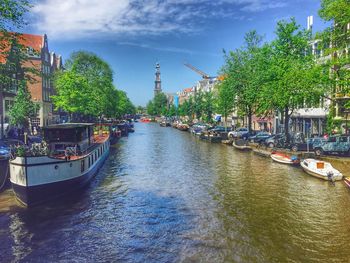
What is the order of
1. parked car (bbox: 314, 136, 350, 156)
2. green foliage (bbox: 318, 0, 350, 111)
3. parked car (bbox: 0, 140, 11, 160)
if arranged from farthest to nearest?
parked car (bbox: 314, 136, 350, 156), green foliage (bbox: 318, 0, 350, 111), parked car (bbox: 0, 140, 11, 160)

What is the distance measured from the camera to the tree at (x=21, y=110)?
5425 centimetres

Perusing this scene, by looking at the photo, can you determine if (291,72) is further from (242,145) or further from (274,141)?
(242,145)

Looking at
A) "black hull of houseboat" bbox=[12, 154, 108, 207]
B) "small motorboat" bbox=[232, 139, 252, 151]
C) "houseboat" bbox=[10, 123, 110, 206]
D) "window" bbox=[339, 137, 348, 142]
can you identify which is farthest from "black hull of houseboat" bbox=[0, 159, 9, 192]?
"window" bbox=[339, 137, 348, 142]

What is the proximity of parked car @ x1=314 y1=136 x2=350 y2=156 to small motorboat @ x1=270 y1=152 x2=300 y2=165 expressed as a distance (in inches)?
151

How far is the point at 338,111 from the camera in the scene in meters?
50.9

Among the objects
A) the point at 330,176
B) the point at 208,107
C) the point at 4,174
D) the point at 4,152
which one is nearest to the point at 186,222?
the point at 330,176

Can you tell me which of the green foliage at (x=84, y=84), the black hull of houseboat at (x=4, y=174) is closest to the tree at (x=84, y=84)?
the green foliage at (x=84, y=84)

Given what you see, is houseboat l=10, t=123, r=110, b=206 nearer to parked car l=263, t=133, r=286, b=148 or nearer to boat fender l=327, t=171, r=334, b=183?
boat fender l=327, t=171, r=334, b=183

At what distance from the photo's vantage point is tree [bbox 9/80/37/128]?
54.2m

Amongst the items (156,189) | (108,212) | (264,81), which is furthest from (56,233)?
(264,81)

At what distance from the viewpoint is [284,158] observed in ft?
121

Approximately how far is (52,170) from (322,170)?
2299cm

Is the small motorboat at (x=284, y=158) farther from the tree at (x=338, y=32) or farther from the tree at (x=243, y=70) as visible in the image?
the tree at (x=243, y=70)

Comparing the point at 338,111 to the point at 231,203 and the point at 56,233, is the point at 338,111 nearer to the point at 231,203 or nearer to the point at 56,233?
Answer: the point at 231,203
